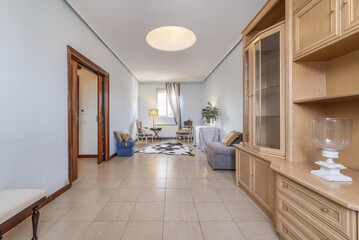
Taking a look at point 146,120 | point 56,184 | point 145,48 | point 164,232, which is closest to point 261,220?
point 164,232

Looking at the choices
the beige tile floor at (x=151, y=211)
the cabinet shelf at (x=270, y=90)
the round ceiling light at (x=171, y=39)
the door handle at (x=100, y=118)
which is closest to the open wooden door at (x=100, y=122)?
the door handle at (x=100, y=118)

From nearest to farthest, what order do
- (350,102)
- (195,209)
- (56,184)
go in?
(350,102) → (195,209) → (56,184)

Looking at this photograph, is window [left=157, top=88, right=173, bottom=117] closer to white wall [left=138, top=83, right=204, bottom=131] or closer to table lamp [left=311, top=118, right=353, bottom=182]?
white wall [left=138, top=83, right=204, bottom=131]

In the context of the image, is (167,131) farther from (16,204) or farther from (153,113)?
(16,204)

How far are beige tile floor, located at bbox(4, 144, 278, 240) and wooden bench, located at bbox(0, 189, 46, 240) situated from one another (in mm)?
435

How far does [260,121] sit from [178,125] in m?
6.08

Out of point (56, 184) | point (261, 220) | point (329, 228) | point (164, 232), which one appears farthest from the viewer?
point (56, 184)

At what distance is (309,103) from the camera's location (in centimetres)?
160

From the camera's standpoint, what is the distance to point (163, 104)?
8227 mm

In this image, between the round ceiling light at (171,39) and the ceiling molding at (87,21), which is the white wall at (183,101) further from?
the ceiling molding at (87,21)

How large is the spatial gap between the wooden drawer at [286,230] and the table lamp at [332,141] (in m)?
0.49

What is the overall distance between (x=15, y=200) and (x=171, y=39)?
4403 mm

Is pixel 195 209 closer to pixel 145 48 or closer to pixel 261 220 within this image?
pixel 261 220

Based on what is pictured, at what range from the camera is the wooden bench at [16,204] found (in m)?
1.08
